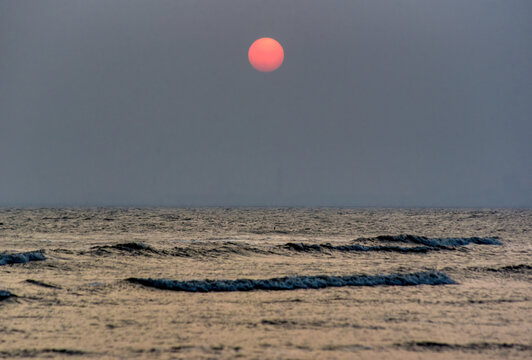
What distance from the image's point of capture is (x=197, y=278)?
34.8ft

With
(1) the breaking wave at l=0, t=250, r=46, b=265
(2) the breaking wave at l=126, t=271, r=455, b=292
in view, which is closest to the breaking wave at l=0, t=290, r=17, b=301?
(2) the breaking wave at l=126, t=271, r=455, b=292

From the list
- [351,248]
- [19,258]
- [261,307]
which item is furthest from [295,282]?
[19,258]

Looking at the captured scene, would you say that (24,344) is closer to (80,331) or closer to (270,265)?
(80,331)

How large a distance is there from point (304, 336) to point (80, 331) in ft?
10.1

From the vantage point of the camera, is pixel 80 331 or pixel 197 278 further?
pixel 197 278

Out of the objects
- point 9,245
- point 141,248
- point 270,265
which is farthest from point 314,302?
point 9,245

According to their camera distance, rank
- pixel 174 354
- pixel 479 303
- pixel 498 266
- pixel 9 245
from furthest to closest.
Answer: pixel 9 245
pixel 498 266
pixel 479 303
pixel 174 354

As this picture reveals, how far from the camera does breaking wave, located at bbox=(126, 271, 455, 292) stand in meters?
9.52

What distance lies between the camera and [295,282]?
9.80 metres

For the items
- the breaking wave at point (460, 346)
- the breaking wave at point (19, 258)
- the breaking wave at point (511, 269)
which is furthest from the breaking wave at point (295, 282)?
the breaking wave at point (19, 258)

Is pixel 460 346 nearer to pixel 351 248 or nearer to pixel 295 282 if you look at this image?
pixel 295 282

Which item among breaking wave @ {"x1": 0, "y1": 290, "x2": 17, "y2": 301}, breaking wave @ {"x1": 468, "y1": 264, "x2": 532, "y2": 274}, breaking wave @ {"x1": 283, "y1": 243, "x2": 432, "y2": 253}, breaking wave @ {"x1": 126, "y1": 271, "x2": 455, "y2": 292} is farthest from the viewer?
breaking wave @ {"x1": 283, "y1": 243, "x2": 432, "y2": 253}

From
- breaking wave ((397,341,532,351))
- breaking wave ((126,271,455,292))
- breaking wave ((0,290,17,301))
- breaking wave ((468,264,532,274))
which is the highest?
breaking wave ((468,264,532,274))

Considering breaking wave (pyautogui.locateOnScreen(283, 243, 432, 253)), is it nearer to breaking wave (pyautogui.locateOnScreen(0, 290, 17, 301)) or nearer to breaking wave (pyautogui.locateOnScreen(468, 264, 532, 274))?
breaking wave (pyautogui.locateOnScreen(468, 264, 532, 274))
